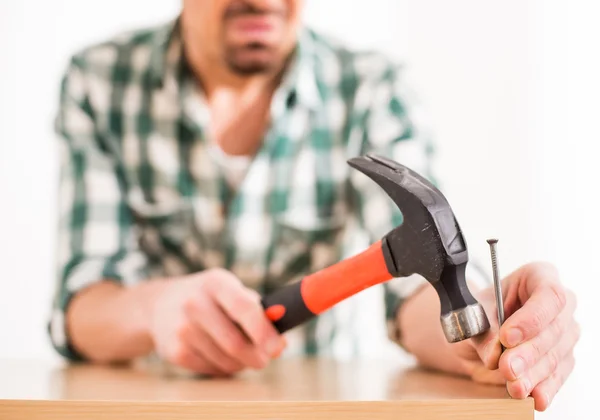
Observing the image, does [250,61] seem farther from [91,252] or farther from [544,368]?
[544,368]

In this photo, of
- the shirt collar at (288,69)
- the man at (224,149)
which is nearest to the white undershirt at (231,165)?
the man at (224,149)

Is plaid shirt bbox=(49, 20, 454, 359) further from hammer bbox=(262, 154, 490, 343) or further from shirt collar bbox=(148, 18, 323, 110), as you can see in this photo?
hammer bbox=(262, 154, 490, 343)

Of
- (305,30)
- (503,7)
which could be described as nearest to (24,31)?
(305,30)

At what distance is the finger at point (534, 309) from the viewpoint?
1.85ft

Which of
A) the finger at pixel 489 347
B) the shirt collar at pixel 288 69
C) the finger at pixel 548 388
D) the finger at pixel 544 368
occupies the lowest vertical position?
the finger at pixel 548 388

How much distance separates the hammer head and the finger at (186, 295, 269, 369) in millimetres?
259

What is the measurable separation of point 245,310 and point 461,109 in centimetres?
125

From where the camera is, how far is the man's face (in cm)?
113

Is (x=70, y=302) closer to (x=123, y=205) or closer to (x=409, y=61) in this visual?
(x=123, y=205)

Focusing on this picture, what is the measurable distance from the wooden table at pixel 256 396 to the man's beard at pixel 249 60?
57cm

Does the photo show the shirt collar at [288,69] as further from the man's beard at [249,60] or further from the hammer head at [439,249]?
the hammer head at [439,249]

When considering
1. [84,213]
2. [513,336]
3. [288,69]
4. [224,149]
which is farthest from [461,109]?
[513,336]

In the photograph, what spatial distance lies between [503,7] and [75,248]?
1.38 metres

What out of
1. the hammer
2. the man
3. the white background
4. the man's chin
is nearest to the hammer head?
the hammer
